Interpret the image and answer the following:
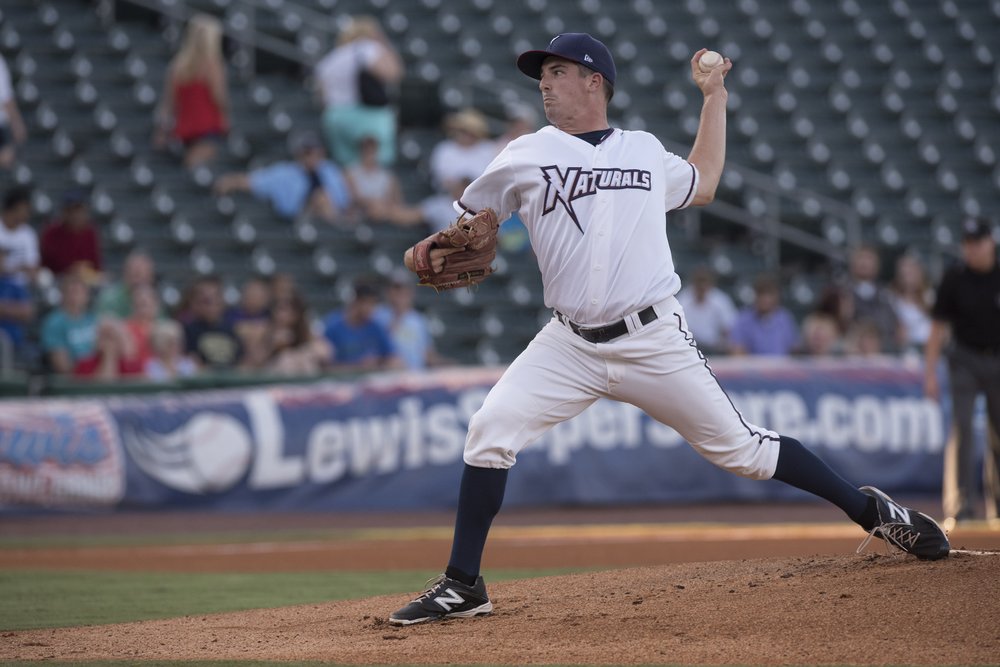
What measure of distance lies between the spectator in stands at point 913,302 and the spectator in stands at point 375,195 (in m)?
4.81

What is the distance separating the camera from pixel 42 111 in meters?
15.2

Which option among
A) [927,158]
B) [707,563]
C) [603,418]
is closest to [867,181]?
[927,158]

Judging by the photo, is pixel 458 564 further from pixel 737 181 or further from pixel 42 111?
pixel 737 181

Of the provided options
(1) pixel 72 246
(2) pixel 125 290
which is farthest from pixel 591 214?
(1) pixel 72 246

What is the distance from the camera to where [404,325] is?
12516 millimetres

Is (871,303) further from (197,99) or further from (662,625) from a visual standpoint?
(662,625)

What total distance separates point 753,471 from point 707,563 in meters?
0.76

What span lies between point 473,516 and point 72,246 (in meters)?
7.87

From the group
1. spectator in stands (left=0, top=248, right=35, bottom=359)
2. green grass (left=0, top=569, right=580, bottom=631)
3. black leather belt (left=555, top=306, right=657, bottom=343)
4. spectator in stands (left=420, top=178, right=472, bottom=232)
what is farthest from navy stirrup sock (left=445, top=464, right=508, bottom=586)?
spectator in stands (left=420, top=178, right=472, bottom=232)

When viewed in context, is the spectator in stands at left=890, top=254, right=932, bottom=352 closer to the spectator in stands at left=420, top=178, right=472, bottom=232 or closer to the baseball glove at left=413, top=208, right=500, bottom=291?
the spectator in stands at left=420, top=178, right=472, bottom=232

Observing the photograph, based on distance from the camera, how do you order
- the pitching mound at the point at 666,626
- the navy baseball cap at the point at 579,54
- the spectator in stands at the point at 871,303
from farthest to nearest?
the spectator in stands at the point at 871,303
the navy baseball cap at the point at 579,54
the pitching mound at the point at 666,626

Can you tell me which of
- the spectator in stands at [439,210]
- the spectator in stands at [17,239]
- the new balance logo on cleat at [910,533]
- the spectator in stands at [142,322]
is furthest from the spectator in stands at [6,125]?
the new balance logo on cleat at [910,533]

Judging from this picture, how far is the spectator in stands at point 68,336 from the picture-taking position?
11469 millimetres

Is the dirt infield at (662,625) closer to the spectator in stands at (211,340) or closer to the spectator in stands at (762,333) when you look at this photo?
the spectator in stands at (211,340)
